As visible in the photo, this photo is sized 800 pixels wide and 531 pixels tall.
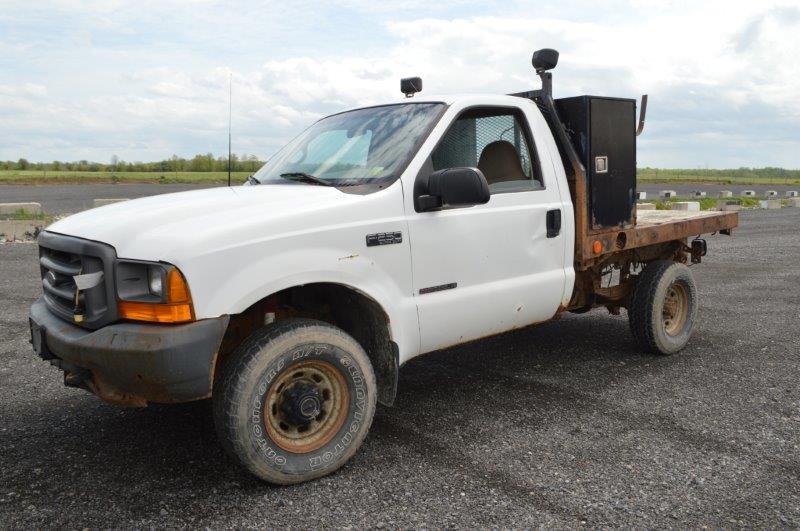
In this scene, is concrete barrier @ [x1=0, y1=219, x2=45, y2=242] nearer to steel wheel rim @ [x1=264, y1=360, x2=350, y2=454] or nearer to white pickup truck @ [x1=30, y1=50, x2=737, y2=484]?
white pickup truck @ [x1=30, y1=50, x2=737, y2=484]

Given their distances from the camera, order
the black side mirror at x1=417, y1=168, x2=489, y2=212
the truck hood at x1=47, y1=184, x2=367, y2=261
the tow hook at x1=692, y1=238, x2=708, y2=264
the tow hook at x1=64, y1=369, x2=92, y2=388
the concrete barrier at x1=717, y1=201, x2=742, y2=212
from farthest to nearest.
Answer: the concrete barrier at x1=717, y1=201, x2=742, y2=212 < the tow hook at x1=692, y1=238, x2=708, y2=264 < the black side mirror at x1=417, y1=168, x2=489, y2=212 < the tow hook at x1=64, y1=369, x2=92, y2=388 < the truck hood at x1=47, y1=184, x2=367, y2=261

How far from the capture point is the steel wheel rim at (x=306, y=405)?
353 centimetres

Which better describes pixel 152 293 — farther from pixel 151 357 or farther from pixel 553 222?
pixel 553 222

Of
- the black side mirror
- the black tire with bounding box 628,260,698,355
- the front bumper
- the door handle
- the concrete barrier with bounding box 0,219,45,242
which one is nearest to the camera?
the front bumper

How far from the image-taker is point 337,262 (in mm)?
3639

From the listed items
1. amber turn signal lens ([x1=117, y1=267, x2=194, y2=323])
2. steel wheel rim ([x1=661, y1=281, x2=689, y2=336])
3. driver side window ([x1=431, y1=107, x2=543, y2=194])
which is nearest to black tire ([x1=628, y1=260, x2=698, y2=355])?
steel wheel rim ([x1=661, y1=281, x2=689, y2=336])

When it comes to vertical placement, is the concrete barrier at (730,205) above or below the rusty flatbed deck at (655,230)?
above

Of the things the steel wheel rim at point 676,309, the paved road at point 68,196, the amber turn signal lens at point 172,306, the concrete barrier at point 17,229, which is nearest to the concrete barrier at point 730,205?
the paved road at point 68,196

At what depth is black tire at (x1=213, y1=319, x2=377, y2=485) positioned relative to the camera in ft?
11.0

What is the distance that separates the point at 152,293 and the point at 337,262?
919 millimetres

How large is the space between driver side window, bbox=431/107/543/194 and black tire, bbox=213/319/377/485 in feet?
4.96

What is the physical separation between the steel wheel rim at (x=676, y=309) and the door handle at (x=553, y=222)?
1.85 meters

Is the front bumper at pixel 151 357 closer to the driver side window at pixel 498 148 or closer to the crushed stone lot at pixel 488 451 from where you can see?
the crushed stone lot at pixel 488 451

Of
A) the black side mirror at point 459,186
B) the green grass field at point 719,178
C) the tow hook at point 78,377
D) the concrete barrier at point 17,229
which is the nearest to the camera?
the tow hook at point 78,377
